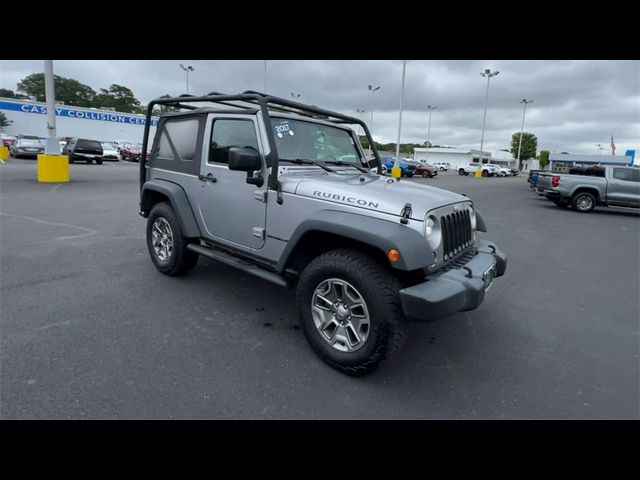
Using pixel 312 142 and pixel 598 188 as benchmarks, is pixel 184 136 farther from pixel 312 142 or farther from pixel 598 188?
pixel 598 188

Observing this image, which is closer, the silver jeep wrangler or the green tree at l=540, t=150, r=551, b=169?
the silver jeep wrangler

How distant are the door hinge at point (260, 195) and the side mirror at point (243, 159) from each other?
0.26 m

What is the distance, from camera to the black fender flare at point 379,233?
97.7 inches

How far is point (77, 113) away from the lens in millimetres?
38938

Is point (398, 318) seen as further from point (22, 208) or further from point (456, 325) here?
point (22, 208)

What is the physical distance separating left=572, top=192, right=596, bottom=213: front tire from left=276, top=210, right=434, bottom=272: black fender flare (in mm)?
13491

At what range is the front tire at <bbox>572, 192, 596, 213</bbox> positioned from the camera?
13.0 m

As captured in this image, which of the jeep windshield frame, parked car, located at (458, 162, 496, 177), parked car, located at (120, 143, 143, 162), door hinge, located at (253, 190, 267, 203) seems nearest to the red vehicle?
parked car, located at (458, 162, 496, 177)

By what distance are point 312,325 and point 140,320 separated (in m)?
1.68

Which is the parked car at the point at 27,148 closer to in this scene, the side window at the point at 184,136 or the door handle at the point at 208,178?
the side window at the point at 184,136

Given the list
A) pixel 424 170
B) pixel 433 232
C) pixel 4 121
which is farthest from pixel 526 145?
pixel 433 232

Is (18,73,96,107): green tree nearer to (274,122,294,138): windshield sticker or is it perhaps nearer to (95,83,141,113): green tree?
(95,83,141,113): green tree

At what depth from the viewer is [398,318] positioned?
2543 mm

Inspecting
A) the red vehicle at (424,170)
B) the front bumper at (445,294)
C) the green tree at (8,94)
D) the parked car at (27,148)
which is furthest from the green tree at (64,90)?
the front bumper at (445,294)
